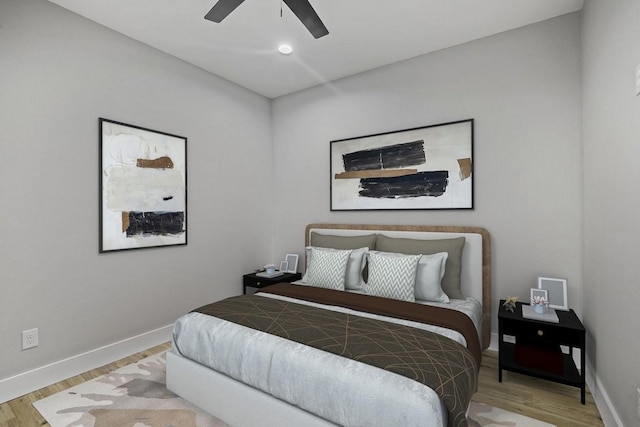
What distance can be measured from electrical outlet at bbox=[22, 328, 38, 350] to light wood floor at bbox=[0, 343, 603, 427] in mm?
328

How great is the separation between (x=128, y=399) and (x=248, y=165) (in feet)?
8.81

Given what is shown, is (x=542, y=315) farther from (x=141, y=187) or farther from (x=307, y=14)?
(x=141, y=187)

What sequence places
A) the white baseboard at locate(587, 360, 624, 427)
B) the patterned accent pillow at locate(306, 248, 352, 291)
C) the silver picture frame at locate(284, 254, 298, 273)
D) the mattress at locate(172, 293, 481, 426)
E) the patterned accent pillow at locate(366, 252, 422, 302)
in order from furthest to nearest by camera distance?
the silver picture frame at locate(284, 254, 298, 273) → the patterned accent pillow at locate(306, 248, 352, 291) → the patterned accent pillow at locate(366, 252, 422, 302) → the white baseboard at locate(587, 360, 624, 427) → the mattress at locate(172, 293, 481, 426)

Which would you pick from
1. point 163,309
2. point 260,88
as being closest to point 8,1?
point 260,88

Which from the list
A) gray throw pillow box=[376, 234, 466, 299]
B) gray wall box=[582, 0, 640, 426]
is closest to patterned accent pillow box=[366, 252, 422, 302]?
gray throw pillow box=[376, 234, 466, 299]

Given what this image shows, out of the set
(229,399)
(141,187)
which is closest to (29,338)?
(141,187)

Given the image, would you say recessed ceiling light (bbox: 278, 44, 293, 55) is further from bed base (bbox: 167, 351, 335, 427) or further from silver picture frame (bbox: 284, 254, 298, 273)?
bed base (bbox: 167, 351, 335, 427)

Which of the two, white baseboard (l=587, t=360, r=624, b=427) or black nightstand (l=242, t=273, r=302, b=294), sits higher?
black nightstand (l=242, t=273, r=302, b=294)

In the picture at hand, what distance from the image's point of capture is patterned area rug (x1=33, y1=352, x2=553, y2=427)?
190 cm

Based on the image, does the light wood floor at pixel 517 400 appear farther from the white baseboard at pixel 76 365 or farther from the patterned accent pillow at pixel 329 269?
the patterned accent pillow at pixel 329 269

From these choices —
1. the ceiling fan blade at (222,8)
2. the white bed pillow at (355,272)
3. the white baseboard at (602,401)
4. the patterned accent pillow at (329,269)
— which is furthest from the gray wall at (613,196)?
the ceiling fan blade at (222,8)

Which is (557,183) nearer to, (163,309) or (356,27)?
(356,27)

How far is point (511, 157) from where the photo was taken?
2.79m

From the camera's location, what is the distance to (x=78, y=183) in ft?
8.26
